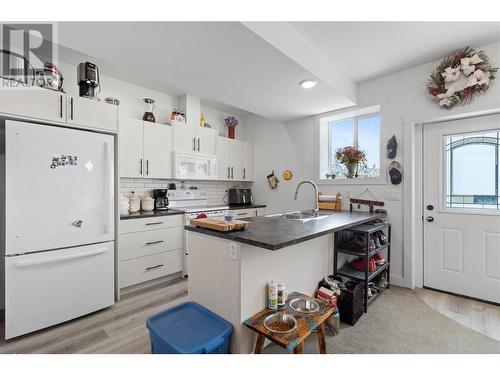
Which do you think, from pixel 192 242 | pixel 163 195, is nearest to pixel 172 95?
pixel 163 195

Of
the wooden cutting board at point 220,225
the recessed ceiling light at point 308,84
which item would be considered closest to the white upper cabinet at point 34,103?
the wooden cutting board at point 220,225

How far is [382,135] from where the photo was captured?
3.10 metres

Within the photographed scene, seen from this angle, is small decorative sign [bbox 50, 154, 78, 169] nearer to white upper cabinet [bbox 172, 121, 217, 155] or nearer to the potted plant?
white upper cabinet [bbox 172, 121, 217, 155]

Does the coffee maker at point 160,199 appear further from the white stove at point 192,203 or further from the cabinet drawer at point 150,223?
the cabinet drawer at point 150,223

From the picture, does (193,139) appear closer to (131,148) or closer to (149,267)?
(131,148)

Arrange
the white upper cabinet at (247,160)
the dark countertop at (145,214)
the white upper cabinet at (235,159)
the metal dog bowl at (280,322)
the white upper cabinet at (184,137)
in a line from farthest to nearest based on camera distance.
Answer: the white upper cabinet at (247,160), the white upper cabinet at (235,159), the white upper cabinet at (184,137), the dark countertop at (145,214), the metal dog bowl at (280,322)

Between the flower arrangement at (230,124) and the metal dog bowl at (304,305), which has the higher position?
the flower arrangement at (230,124)

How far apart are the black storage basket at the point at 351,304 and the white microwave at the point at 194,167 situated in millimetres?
2581

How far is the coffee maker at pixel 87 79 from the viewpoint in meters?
2.38

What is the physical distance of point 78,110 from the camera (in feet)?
7.38

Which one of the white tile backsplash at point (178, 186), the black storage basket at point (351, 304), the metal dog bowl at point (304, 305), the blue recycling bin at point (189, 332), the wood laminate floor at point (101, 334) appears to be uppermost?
the white tile backsplash at point (178, 186)

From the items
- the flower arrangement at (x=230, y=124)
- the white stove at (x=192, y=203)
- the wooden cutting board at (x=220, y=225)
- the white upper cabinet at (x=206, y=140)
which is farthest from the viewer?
the flower arrangement at (x=230, y=124)

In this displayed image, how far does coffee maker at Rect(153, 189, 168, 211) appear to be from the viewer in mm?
3422

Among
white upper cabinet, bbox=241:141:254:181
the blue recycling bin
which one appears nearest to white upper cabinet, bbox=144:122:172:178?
white upper cabinet, bbox=241:141:254:181
